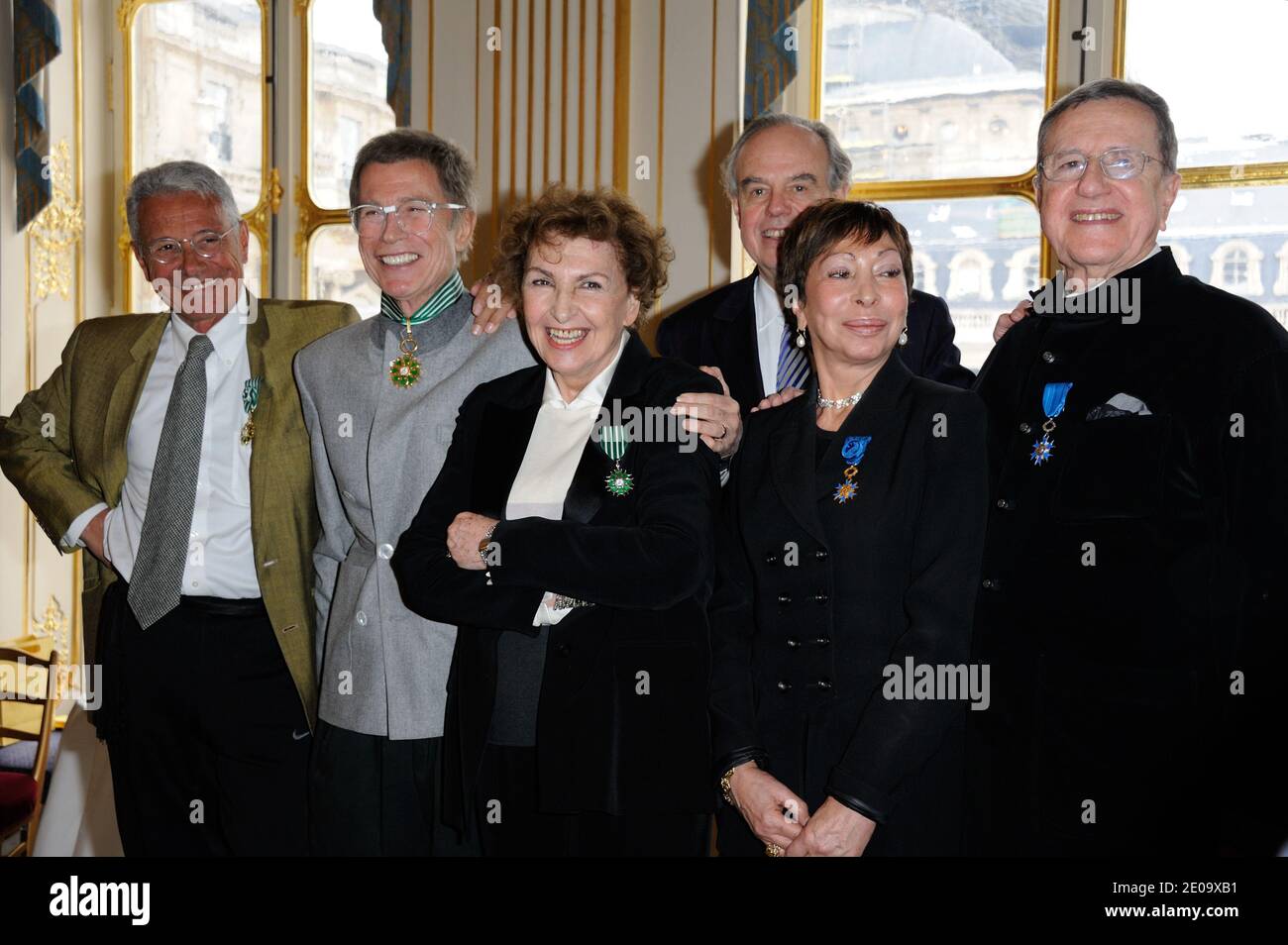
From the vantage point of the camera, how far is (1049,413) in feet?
6.11

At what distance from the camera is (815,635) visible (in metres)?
1.85

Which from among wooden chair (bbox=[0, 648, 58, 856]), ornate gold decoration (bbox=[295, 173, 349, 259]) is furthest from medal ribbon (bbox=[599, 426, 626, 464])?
ornate gold decoration (bbox=[295, 173, 349, 259])

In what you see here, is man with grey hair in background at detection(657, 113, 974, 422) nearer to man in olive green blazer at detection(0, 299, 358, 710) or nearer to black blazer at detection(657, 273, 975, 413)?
black blazer at detection(657, 273, 975, 413)

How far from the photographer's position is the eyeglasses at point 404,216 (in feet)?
7.41

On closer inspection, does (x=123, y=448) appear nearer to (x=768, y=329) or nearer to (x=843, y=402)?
(x=768, y=329)

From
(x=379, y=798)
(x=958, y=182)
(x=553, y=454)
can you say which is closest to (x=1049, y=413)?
(x=553, y=454)

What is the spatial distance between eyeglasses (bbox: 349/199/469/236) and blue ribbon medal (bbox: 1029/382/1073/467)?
121cm

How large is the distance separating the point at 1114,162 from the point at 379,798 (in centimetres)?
170

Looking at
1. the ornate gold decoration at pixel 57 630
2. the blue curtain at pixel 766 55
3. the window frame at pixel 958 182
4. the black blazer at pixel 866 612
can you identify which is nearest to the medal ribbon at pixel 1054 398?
the black blazer at pixel 866 612

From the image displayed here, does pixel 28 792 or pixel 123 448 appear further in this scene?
pixel 28 792

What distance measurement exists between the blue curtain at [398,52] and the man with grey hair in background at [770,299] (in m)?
2.70

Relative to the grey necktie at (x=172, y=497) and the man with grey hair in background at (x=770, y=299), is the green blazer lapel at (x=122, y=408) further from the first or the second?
the man with grey hair in background at (x=770, y=299)

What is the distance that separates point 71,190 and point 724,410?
16.1ft

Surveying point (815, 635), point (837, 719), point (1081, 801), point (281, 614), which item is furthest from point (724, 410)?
point (281, 614)
